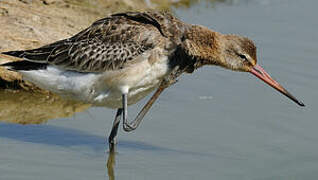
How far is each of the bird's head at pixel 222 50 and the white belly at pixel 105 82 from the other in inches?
22.0

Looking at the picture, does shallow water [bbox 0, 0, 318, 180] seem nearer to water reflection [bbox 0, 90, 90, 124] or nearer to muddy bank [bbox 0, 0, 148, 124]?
water reflection [bbox 0, 90, 90, 124]

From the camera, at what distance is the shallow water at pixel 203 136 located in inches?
355

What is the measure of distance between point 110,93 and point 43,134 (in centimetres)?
115

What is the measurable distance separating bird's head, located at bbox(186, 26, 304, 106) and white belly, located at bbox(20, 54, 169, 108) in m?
0.56

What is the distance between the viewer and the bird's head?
977 cm

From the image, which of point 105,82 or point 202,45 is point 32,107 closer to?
point 105,82

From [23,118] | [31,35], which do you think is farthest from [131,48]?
[31,35]

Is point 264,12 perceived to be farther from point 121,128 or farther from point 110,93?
point 110,93

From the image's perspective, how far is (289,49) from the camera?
43.8 ft

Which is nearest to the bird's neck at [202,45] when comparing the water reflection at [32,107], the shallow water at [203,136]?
the shallow water at [203,136]

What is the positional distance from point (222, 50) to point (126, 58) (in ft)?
3.89

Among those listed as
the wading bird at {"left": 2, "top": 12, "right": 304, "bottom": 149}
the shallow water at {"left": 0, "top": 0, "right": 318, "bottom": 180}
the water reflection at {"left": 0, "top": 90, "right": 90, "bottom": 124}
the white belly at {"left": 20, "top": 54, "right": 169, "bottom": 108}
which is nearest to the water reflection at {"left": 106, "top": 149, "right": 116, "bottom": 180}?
the shallow water at {"left": 0, "top": 0, "right": 318, "bottom": 180}

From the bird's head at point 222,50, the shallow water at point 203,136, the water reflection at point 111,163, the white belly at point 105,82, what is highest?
the bird's head at point 222,50

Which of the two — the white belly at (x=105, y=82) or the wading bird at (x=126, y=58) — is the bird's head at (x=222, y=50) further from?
the white belly at (x=105, y=82)
